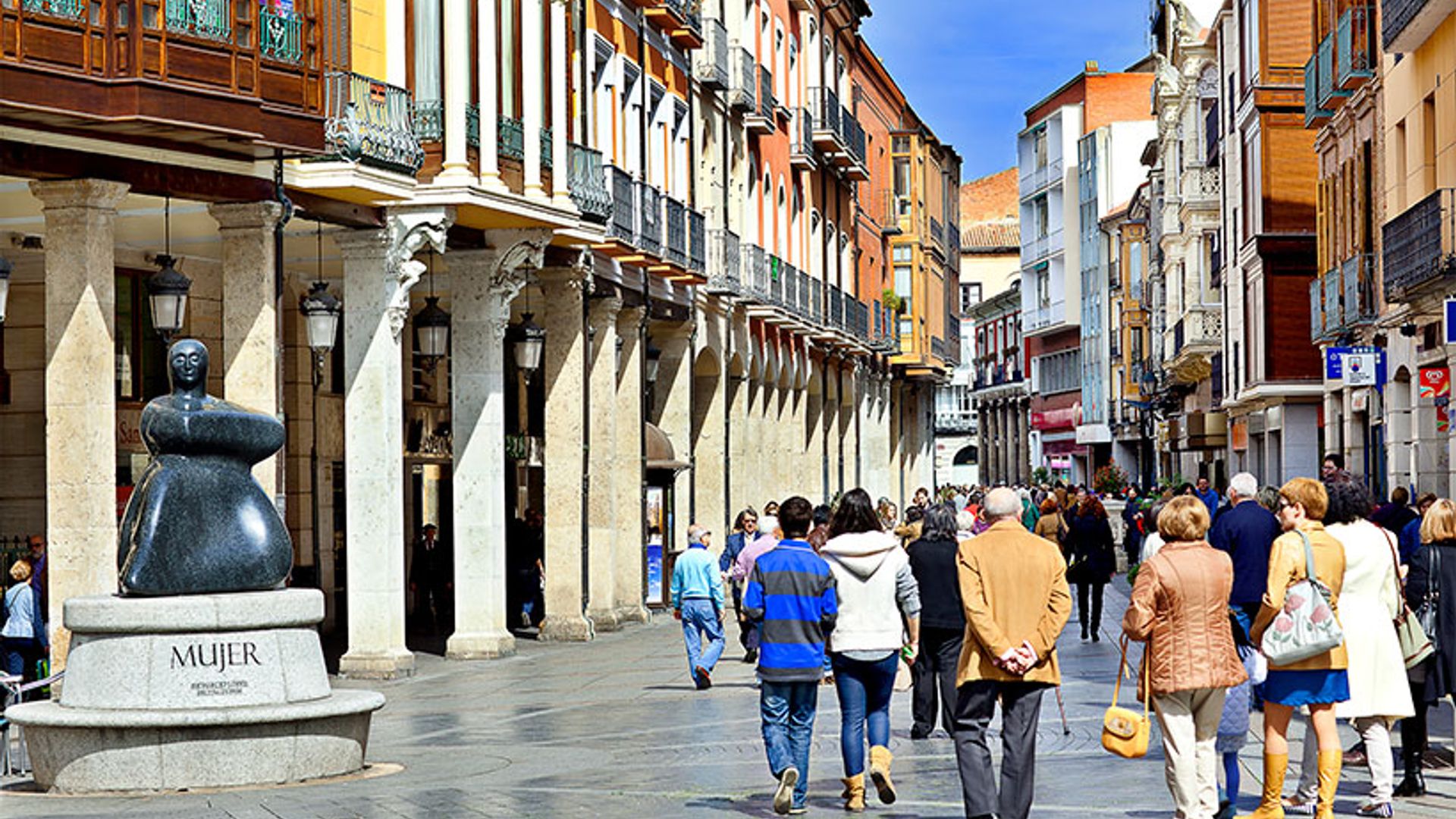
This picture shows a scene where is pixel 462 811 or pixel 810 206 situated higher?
pixel 810 206

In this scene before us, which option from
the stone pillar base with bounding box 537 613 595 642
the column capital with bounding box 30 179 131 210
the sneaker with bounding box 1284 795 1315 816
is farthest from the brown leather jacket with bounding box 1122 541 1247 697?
the stone pillar base with bounding box 537 613 595 642

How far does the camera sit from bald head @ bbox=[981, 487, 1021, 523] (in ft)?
37.7

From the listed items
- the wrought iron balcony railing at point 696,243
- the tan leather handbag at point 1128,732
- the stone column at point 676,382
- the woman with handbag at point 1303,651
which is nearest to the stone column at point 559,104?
the wrought iron balcony railing at point 696,243

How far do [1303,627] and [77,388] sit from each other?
10.2 m

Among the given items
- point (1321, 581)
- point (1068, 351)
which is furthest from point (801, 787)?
point (1068, 351)

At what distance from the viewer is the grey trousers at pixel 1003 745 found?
11.2m

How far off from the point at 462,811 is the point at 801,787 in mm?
1766

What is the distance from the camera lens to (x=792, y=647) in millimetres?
12695

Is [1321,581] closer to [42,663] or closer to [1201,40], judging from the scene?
[42,663]

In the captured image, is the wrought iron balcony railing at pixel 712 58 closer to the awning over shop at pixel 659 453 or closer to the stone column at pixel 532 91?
A: the awning over shop at pixel 659 453

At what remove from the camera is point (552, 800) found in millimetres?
12977

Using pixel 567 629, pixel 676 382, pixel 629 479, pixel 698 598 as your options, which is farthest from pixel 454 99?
pixel 676 382

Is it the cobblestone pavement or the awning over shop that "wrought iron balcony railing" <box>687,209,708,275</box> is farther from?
the cobblestone pavement

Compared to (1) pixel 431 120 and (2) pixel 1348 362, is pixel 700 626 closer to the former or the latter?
(1) pixel 431 120
